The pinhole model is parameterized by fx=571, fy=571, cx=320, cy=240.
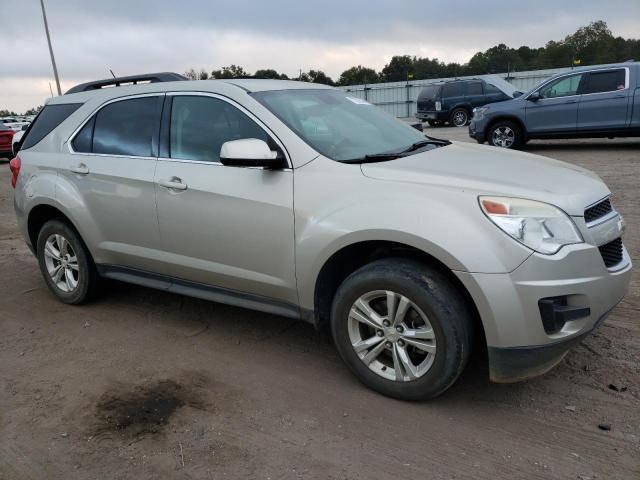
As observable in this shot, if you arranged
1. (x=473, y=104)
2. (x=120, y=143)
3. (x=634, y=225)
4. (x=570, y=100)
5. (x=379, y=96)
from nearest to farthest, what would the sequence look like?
(x=120, y=143) < (x=634, y=225) < (x=570, y=100) < (x=473, y=104) < (x=379, y=96)

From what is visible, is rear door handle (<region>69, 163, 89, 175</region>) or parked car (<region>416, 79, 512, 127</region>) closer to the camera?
rear door handle (<region>69, 163, 89, 175</region>)

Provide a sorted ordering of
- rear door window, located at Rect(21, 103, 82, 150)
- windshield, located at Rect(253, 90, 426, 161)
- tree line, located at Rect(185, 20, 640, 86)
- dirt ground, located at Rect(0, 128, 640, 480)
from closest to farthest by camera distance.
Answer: dirt ground, located at Rect(0, 128, 640, 480) → windshield, located at Rect(253, 90, 426, 161) → rear door window, located at Rect(21, 103, 82, 150) → tree line, located at Rect(185, 20, 640, 86)

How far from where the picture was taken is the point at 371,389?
3.25 meters

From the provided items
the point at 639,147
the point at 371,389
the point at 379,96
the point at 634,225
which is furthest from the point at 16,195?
the point at 379,96

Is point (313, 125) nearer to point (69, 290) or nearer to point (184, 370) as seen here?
point (184, 370)

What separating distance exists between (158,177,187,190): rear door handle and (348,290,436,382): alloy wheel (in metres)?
1.42

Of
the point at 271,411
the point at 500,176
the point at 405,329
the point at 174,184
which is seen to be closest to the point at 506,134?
the point at 500,176

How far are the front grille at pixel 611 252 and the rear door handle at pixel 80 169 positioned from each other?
3549mm

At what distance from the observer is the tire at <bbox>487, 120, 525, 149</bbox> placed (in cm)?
1251

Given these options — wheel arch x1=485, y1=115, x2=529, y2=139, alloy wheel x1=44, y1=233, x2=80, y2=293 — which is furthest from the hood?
wheel arch x1=485, y1=115, x2=529, y2=139

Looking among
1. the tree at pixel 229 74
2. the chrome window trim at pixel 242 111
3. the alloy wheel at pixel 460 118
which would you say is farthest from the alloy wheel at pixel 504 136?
the chrome window trim at pixel 242 111

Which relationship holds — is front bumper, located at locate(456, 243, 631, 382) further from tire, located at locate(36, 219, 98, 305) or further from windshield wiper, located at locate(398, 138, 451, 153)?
tire, located at locate(36, 219, 98, 305)

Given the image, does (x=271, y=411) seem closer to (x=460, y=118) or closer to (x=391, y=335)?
(x=391, y=335)

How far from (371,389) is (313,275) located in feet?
2.39
